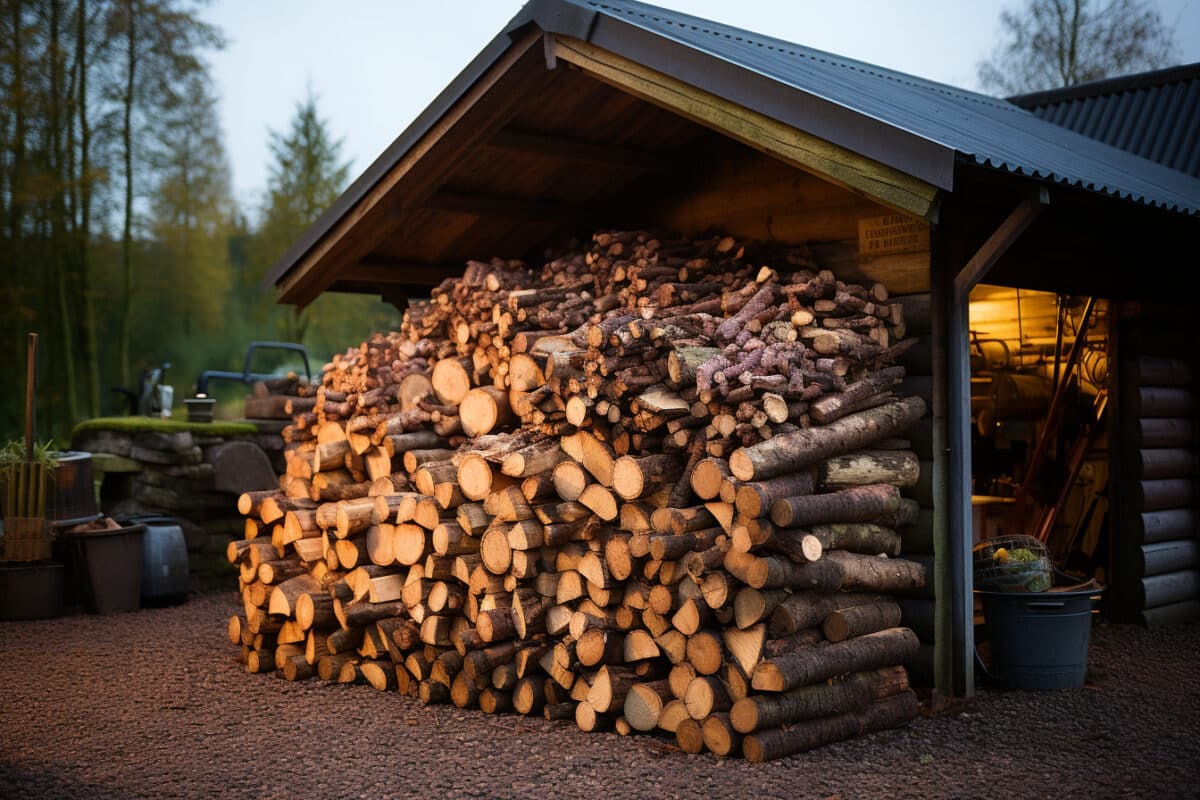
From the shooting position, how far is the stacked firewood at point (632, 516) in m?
4.88

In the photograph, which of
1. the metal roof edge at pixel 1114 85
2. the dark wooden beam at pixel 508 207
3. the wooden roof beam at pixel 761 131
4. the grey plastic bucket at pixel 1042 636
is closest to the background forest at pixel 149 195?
the dark wooden beam at pixel 508 207

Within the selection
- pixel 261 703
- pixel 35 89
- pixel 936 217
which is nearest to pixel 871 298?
pixel 936 217

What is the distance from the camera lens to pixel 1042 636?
6.02 meters

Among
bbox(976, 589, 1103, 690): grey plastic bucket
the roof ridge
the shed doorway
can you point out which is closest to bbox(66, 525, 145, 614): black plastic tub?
the roof ridge

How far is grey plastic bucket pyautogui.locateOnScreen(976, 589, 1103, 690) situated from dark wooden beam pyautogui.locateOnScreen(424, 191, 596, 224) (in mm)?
4124

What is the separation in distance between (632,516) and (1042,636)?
8.45ft

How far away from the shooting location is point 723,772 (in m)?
4.61

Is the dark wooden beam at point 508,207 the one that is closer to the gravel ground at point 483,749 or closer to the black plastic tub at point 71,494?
the gravel ground at point 483,749

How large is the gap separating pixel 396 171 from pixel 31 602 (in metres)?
4.55

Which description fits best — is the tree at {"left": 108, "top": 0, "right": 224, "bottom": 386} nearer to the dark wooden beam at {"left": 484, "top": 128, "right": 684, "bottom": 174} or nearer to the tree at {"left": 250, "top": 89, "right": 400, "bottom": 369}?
the tree at {"left": 250, "top": 89, "right": 400, "bottom": 369}

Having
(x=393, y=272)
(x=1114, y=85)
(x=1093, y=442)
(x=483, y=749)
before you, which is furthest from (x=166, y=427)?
(x=1114, y=85)

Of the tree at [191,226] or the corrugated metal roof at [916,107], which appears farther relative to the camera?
the tree at [191,226]

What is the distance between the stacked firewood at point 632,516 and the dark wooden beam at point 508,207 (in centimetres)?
101

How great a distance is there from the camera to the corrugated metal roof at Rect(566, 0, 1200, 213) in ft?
17.9
